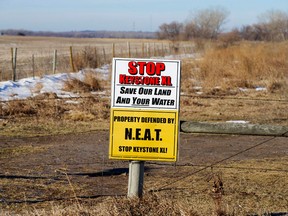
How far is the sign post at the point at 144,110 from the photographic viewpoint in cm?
613

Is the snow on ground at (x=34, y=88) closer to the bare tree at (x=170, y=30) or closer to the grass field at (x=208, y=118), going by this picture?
the grass field at (x=208, y=118)

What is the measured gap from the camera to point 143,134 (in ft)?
20.1

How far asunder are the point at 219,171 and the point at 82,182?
6.92 ft

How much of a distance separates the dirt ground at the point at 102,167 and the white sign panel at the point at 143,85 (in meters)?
1.61

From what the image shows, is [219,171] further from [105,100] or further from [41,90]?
[41,90]

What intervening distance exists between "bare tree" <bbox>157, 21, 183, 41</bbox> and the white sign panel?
7865 centimetres

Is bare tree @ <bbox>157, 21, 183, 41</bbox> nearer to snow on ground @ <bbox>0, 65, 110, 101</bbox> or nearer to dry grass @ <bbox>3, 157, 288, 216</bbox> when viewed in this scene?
snow on ground @ <bbox>0, 65, 110, 101</bbox>

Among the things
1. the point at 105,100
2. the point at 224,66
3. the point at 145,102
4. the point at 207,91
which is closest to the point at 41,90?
the point at 105,100

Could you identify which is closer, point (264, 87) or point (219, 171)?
point (219, 171)

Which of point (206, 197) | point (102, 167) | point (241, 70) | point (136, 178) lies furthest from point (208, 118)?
point (241, 70)

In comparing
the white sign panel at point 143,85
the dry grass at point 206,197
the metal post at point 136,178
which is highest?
the white sign panel at point 143,85

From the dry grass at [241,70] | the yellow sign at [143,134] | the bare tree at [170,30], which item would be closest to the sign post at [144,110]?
the yellow sign at [143,134]

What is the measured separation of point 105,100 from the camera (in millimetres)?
19359

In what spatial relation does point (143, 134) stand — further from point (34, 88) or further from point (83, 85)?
point (83, 85)
